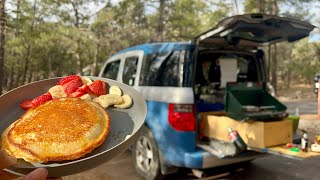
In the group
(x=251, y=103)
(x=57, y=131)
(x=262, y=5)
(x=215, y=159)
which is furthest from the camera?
(x=262, y=5)

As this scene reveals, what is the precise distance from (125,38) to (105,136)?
23.0 meters

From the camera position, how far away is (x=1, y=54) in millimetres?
7801

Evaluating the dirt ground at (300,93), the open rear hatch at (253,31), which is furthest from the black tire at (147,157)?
the dirt ground at (300,93)

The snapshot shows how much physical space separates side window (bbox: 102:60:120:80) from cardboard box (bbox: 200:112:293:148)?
222 cm

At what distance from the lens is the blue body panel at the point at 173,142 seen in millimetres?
3719

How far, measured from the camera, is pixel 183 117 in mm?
3750

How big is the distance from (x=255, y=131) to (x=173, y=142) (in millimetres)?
1017

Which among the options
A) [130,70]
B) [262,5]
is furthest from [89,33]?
[130,70]

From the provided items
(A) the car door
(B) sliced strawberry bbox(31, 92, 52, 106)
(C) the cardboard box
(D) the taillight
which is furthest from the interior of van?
(B) sliced strawberry bbox(31, 92, 52, 106)

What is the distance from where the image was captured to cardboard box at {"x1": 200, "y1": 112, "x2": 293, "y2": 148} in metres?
3.55

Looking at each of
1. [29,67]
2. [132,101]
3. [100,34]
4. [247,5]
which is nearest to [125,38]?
[100,34]

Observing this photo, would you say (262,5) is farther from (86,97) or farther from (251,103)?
(86,97)

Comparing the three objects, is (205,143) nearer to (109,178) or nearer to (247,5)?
(109,178)


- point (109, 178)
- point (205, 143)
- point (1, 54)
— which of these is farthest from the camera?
point (1, 54)
